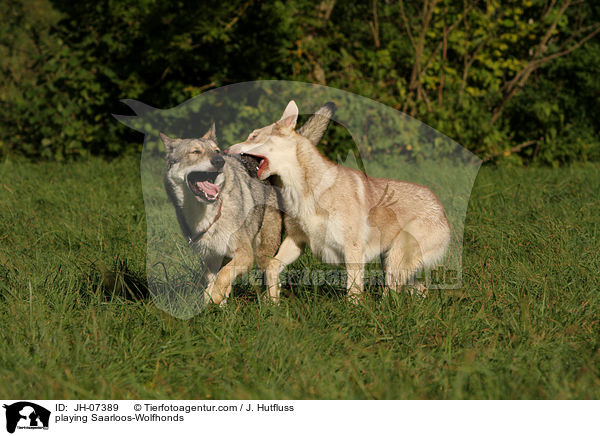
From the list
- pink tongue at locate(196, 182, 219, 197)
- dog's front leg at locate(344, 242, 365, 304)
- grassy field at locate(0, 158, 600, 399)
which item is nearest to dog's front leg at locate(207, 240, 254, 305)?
grassy field at locate(0, 158, 600, 399)

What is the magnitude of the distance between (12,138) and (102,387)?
9313 millimetres

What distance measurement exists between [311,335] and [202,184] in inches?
55.5

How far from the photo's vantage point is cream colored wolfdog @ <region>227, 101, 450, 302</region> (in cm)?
389

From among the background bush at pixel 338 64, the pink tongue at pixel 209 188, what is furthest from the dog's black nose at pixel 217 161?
the background bush at pixel 338 64

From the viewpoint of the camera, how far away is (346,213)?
4.05m

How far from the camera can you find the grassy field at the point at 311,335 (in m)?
2.82

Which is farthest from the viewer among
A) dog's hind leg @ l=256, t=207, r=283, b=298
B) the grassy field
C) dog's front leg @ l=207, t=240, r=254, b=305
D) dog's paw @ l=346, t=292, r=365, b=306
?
dog's hind leg @ l=256, t=207, r=283, b=298

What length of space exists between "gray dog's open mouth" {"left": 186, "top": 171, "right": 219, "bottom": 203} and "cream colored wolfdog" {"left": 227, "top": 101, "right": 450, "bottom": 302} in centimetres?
40

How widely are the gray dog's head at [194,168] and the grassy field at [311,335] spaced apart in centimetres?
77

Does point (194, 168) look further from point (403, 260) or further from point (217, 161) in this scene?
point (403, 260)

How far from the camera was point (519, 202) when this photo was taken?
649 centimetres
